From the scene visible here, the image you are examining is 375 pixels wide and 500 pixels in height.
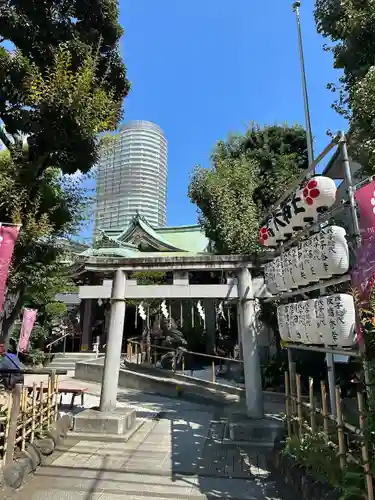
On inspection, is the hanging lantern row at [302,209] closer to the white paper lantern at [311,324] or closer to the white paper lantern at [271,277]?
the white paper lantern at [271,277]

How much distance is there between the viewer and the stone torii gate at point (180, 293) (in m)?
7.64

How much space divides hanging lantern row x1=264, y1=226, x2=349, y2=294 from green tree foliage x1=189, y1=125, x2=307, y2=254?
25.5ft

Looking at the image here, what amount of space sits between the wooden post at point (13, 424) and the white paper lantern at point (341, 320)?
4.51m

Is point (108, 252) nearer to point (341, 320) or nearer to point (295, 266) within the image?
point (295, 266)

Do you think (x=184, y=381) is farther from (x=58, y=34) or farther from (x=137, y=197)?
(x=137, y=197)

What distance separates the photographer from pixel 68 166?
8.79 meters

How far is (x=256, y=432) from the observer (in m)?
6.96

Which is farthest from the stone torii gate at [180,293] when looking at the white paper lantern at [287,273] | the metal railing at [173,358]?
the metal railing at [173,358]

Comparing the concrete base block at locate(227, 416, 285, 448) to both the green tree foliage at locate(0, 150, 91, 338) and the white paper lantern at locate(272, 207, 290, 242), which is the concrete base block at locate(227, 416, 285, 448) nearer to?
the white paper lantern at locate(272, 207, 290, 242)

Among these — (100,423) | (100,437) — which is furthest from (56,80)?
(100,437)

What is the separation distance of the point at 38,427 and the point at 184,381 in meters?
7.63

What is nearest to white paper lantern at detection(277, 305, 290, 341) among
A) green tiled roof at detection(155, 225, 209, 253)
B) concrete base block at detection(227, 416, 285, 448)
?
concrete base block at detection(227, 416, 285, 448)

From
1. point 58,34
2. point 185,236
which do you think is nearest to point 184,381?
point 58,34

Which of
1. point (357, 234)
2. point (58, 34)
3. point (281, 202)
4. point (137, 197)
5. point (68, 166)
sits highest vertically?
point (137, 197)
